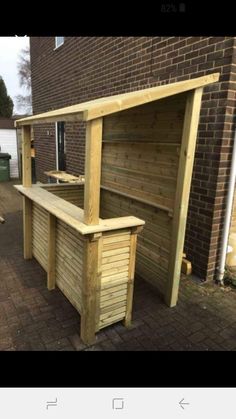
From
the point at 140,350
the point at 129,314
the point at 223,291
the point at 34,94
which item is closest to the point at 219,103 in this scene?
the point at 223,291

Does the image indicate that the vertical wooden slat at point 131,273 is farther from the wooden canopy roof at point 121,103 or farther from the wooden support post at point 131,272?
the wooden canopy roof at point 121,103

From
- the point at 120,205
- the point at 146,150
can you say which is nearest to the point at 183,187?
the point at 146,150

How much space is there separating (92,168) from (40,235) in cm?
200

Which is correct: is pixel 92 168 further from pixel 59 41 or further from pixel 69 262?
pixel 59 41

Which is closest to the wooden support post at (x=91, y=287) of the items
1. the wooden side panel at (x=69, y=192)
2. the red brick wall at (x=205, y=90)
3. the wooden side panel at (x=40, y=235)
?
the wooden side panel at (x=40, y=235)

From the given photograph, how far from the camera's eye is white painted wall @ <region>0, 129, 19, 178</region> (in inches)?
478

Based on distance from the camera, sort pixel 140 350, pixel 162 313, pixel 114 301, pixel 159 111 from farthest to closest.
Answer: pixel 159 111
pixel 162 313
pixel 114 301
pixel 140 350

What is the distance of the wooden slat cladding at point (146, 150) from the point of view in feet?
10.4

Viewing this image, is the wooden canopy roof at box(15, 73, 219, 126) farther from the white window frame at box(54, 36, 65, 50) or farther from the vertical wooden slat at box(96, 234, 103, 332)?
the white window frame at box(54, 36, 65, 50)

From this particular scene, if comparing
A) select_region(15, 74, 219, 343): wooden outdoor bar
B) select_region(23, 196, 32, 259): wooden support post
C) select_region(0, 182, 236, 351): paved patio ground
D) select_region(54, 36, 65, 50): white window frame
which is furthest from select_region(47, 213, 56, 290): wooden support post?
select_region(54, 36, 65, 50): white window frame
